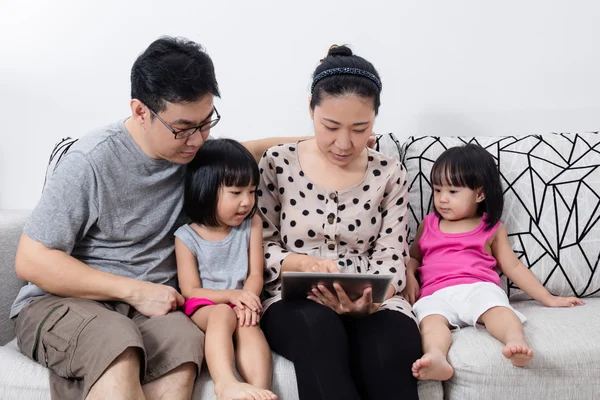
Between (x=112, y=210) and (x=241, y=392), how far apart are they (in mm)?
599

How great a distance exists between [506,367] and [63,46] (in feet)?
6.24

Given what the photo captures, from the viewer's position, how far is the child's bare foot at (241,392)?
4.01 feet

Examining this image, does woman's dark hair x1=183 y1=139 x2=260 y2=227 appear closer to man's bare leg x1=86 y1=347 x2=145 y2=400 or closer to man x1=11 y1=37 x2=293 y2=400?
man x1=11 y1=37 x2=293 y2=400

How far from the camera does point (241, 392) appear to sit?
4.03 feet

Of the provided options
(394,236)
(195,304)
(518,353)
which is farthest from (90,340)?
(518,353)

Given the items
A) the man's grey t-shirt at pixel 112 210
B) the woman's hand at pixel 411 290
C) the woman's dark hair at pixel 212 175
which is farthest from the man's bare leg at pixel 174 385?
the woman's hand at pixel 411 290

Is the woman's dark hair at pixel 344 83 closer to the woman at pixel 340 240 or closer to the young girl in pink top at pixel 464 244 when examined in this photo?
the woman at pixel 340 240

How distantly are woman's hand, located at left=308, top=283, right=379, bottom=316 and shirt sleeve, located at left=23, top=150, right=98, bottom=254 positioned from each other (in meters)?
0.61

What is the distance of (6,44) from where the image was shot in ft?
7.27

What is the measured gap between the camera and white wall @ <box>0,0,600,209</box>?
2180 millimetres

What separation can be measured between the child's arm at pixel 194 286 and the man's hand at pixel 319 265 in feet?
0.55

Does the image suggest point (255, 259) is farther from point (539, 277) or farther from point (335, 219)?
point (539, 277)

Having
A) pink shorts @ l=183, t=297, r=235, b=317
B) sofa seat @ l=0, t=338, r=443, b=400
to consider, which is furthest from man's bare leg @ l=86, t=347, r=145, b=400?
pink shorts @ l=183, t=297, r=235, b=317

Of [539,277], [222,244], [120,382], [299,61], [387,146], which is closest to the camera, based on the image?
[120,382]
